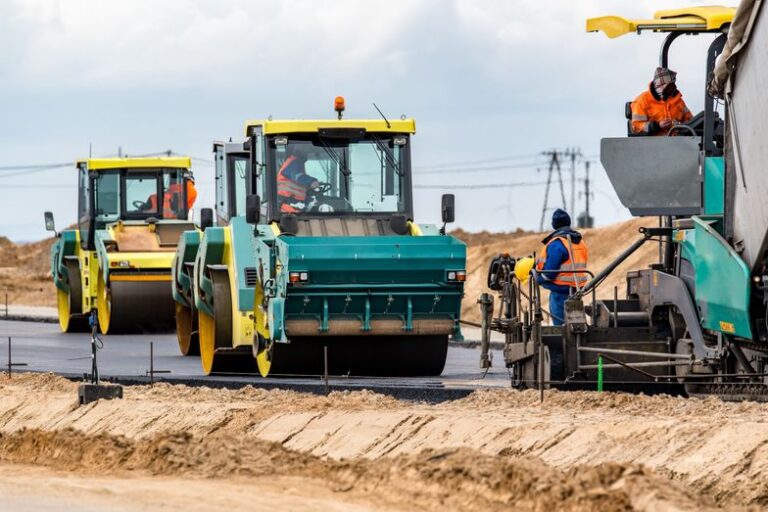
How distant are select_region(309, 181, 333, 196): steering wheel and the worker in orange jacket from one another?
16.6 feet

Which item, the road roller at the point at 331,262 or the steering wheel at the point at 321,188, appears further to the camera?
the steering wheel at the point at 321,188

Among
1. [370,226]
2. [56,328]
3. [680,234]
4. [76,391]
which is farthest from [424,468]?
[56,328]

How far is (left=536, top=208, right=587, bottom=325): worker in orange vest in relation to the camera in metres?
15.3

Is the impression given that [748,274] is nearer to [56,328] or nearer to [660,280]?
[660,280]

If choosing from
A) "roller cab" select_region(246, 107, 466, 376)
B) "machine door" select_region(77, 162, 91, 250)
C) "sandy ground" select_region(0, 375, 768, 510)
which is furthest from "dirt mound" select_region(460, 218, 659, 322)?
"sandy ground" select_region(0, 375, 768, 510)

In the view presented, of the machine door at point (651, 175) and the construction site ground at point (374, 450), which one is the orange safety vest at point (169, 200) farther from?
the machine door at point (651, 175)

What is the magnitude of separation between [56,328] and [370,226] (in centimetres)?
1583

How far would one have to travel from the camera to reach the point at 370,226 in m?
18.2

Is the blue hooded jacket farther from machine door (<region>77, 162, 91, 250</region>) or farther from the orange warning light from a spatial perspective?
machine door (<region>77, 162, 91, 250</region>)

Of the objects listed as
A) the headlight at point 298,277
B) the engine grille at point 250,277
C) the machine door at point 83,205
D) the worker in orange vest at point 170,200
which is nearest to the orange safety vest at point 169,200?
the worker in orange vest at point 170,200

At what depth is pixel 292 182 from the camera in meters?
18.2

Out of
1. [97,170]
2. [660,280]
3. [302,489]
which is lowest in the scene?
[302,489]

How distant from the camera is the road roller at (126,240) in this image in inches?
1054

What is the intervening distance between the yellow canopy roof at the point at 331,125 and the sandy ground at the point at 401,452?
409 centimetres
